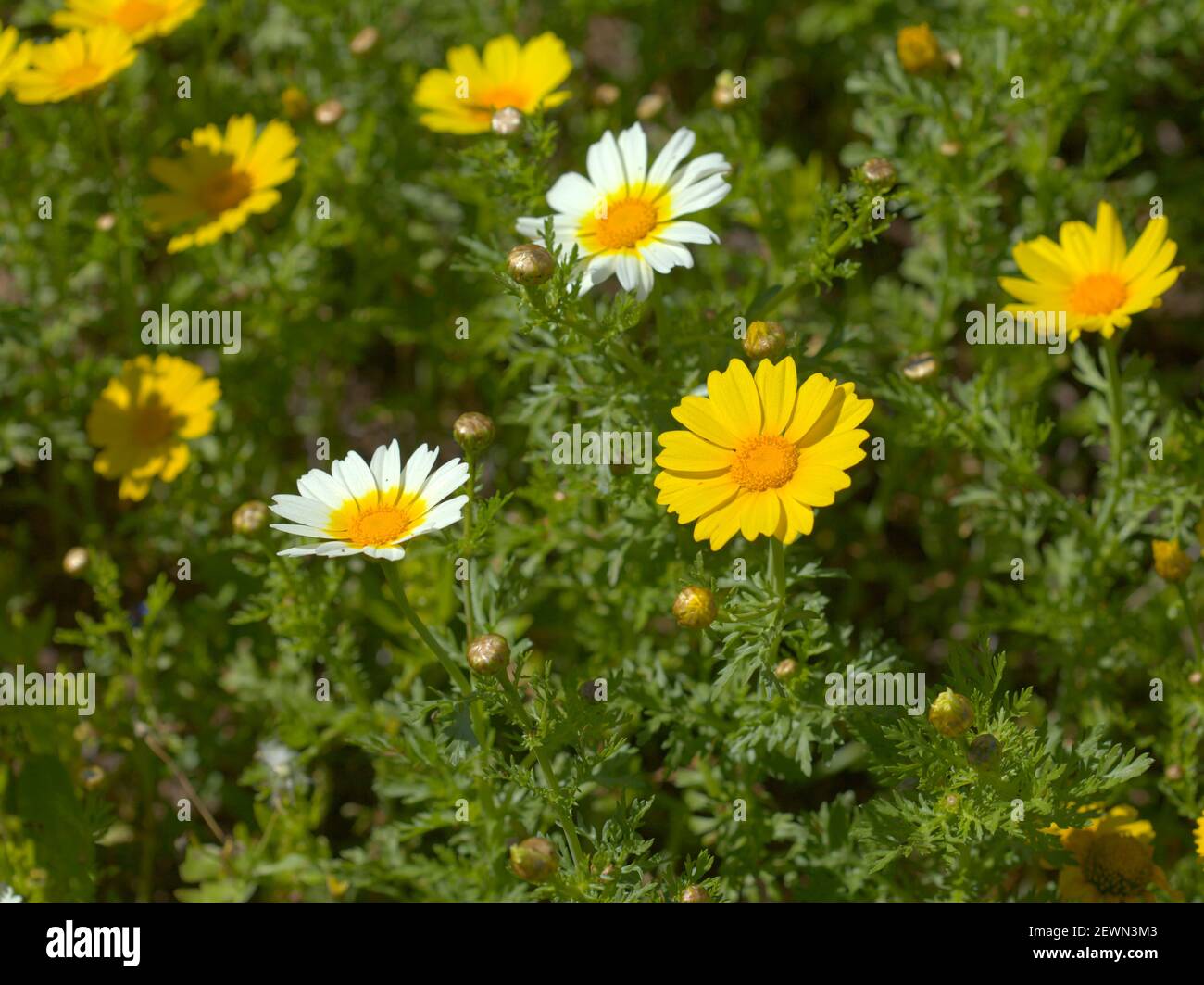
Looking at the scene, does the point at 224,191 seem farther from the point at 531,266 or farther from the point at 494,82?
the point at 531,266

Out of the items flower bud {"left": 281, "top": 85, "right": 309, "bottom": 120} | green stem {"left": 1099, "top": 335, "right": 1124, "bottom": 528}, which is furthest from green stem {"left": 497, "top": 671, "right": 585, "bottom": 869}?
flower bud {"left": 281, "top": 85, "right": 309, "bottom": 120}

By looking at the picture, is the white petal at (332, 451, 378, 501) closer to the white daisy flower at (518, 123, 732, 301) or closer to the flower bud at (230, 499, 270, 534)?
the flower bud at (230, 499, 270, 534)

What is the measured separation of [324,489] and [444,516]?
40cm

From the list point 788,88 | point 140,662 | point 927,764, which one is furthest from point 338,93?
point 927,764

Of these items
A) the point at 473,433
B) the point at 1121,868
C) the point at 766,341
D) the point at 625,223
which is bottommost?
the point at 1121,868

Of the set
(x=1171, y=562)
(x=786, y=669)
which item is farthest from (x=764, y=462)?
(x=1171, y=562)

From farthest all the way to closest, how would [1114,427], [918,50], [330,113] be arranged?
[330,113] < [918,50] < [1114,427]

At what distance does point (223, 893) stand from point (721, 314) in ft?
7.09

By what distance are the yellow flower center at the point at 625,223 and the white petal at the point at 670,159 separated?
9 cm

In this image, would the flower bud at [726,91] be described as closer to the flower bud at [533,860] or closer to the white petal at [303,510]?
the white petal at [303,510]

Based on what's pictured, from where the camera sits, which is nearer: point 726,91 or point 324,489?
point 324,489

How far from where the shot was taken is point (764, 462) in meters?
2.65
